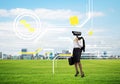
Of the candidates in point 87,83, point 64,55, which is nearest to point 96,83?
point 87,83

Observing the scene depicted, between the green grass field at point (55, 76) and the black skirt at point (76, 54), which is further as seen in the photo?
the black skirt at point (76, 54)

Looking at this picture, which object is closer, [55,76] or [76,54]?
[76,54]

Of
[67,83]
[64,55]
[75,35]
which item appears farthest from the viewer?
[64,55]

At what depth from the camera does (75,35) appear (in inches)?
508

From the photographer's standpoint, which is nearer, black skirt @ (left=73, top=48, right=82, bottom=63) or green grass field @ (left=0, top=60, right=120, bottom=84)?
green grass field @ (left=0, top=60, right=120, bottom=84)

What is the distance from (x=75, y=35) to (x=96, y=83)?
2311mm

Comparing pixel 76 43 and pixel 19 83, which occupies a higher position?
pixel 76 43

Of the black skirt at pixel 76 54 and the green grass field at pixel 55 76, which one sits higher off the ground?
the black skirt at pixel 76 54

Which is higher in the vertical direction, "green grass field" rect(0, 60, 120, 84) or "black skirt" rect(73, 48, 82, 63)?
"black skirt" rect(73, 48, 82, 63)

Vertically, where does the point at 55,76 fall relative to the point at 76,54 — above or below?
below

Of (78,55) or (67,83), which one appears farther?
(78,55)

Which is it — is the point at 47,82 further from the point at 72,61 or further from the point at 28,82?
the point at 72,61

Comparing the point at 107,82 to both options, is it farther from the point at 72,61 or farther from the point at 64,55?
the point at 64,55

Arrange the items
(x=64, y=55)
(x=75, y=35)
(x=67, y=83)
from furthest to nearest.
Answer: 1. (x=64, y=55)
2. (x=75, y=35)
3. (x=67, y=83)
